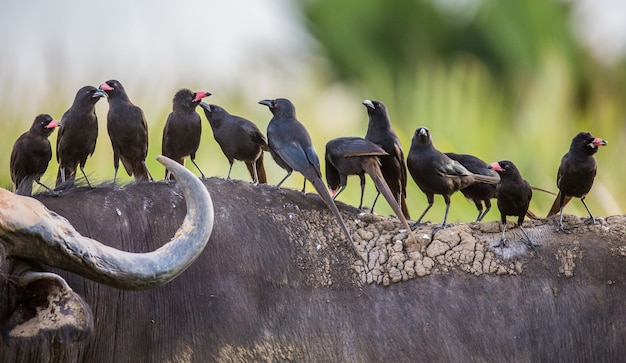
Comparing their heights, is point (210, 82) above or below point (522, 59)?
below

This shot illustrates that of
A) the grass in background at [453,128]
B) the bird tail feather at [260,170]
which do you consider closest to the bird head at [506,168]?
the bird tail feather at [260,170]

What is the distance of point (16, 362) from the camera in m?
7.01

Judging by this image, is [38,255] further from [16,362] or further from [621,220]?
[621,220]

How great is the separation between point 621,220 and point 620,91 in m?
24.2

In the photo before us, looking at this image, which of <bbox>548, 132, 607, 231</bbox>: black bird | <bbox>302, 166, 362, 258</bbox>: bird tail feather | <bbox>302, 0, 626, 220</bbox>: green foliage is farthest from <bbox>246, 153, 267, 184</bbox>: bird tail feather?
<bbox>302, 0, 626, 220</bbox>: green foliage

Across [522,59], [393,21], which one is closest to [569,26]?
[522,59]

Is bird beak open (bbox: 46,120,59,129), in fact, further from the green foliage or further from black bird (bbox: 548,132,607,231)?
the green foliage

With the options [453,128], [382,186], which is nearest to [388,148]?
[382,186]

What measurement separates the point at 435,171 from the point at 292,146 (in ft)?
3.42

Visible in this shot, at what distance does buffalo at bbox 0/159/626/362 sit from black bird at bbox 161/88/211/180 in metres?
0.91

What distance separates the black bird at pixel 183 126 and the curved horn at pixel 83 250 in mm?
2211

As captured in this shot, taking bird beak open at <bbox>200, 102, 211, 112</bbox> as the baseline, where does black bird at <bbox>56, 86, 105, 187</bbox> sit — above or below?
below

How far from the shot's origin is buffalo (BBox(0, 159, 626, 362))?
7.38 metres

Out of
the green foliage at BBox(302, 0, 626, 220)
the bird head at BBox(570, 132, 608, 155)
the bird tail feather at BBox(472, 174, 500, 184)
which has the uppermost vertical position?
the green foliage at BBox(302, 0, 626, 220)
